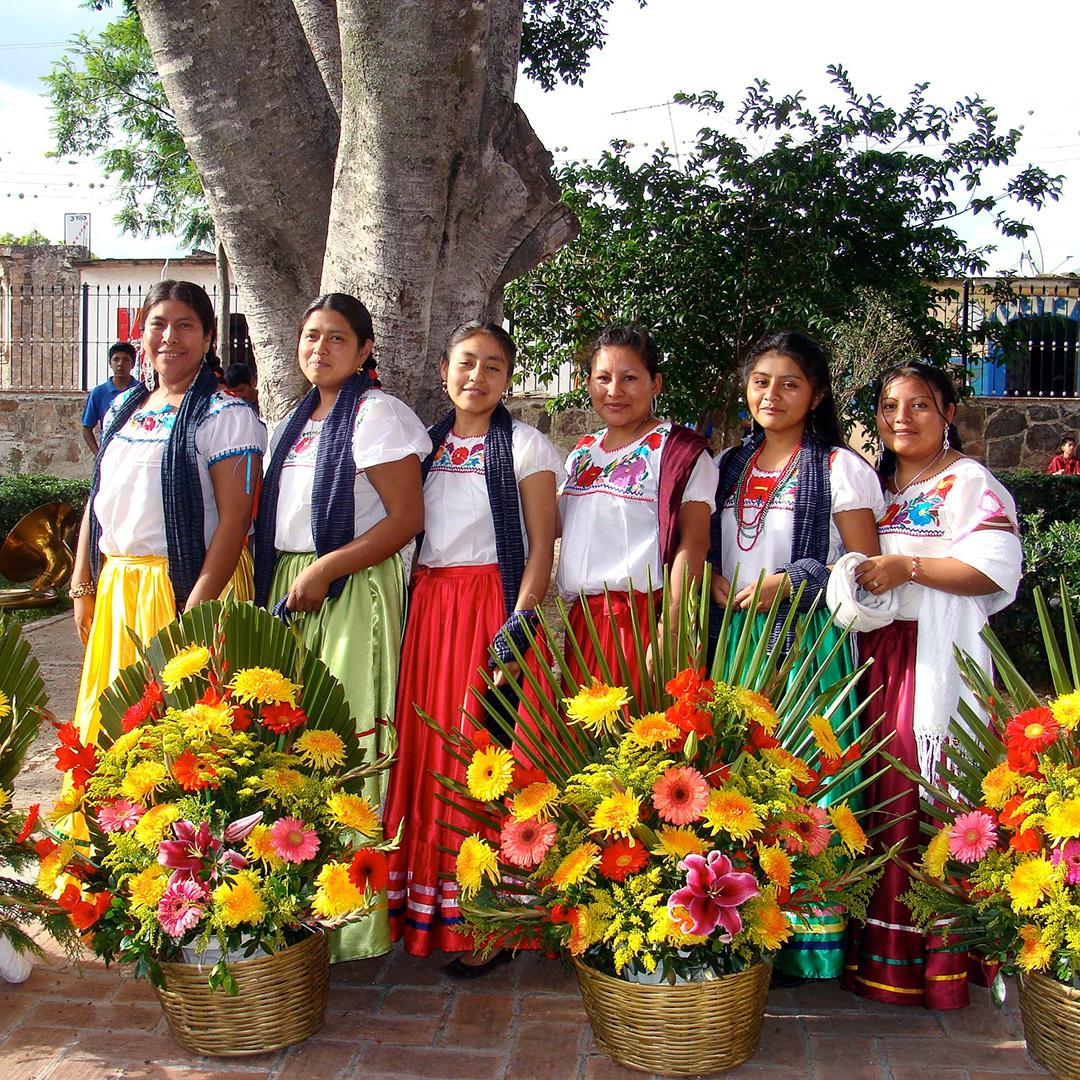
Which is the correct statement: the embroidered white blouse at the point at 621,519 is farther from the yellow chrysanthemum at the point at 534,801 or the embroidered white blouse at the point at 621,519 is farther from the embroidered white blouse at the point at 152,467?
the embroidered white blouse at the point at 152,467

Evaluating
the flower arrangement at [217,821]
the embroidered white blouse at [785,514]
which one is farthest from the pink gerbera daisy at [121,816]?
the embroidered white blouse at [785,514]

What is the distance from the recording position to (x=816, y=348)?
10.8 feet

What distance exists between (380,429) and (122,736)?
3.41ft

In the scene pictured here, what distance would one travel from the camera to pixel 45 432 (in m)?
15.0

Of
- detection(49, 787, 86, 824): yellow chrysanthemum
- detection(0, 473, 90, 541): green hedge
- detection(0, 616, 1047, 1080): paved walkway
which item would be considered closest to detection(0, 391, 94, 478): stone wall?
detection(0, 473, 90, 541): green hedge

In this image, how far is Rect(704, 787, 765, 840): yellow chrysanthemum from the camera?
242 centimetres

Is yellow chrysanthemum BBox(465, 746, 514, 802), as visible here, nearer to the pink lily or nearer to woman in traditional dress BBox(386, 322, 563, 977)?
the pink lily

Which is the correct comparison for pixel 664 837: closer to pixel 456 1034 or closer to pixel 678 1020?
pixel 678 1020

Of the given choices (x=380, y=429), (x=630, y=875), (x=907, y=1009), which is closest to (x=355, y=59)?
(x=380, y=429)

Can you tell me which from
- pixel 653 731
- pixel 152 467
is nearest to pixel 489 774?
pixel 653 731

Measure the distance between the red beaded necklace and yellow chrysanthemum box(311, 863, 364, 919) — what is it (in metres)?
1.43

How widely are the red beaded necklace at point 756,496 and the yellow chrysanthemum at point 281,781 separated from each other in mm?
1374

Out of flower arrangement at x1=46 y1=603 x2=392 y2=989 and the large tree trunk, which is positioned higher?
the large tree trunk

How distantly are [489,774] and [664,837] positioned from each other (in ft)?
1.34
